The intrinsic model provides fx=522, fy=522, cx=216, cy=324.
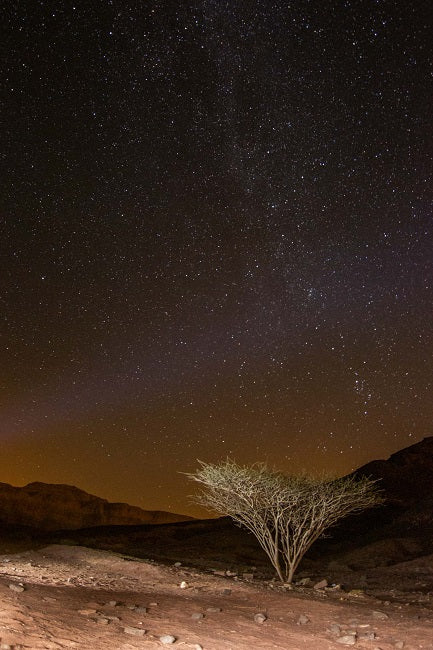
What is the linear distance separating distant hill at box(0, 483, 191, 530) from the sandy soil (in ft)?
384

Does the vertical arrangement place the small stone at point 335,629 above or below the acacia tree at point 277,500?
A: below

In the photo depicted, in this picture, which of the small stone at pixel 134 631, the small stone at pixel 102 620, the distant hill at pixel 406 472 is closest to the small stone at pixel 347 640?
the small stone at pixel 134 631

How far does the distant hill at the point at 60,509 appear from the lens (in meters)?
121

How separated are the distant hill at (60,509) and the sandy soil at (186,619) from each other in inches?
4605

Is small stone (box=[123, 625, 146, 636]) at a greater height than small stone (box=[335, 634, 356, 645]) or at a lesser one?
greater

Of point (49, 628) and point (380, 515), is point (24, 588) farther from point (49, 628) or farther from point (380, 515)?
point (380, 515)

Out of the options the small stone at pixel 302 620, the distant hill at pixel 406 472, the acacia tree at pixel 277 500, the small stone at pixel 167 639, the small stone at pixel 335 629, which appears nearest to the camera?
the small stone at pixel 167 639

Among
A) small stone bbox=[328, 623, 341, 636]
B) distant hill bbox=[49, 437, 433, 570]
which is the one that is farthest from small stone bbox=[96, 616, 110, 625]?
distant hill bbox=[49, 437, 433, 570]

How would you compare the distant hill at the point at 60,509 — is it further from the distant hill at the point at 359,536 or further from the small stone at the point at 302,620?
the small stone at the point at 302,620

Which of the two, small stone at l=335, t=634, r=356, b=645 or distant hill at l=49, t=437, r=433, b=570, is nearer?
small stone at l=335, t=634, r=356, b=645

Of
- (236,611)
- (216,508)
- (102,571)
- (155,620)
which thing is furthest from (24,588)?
(216,508)

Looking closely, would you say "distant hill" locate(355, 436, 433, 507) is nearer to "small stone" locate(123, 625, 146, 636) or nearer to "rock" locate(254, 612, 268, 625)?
"rock" locate(254, 612, 268, 625)

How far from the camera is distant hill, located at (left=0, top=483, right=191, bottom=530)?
121438 mm

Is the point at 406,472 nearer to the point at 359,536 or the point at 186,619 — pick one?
the point at 359,536
